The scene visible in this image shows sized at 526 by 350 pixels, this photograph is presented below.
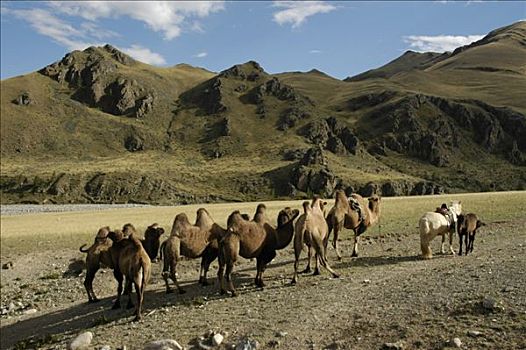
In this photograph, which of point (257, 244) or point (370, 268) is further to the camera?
point (370, 268)

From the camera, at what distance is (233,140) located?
15138 cm

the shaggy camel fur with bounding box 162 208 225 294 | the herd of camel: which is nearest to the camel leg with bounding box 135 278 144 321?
the herd of camel

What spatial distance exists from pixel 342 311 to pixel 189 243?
5318 mm

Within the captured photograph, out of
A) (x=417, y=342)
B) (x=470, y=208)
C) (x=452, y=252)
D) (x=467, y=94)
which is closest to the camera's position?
(x=417, y=342)

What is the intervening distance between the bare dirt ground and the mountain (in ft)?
267

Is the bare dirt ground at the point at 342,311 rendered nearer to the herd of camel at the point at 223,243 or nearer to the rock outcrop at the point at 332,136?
the herd of camel at the point at 223,243

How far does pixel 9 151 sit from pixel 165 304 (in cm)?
13955

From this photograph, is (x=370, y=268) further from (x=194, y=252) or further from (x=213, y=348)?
(x=213, y=348)

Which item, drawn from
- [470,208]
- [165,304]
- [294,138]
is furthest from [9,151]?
[165,304]

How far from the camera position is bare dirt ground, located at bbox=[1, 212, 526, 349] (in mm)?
10047

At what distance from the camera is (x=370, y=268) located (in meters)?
16.1

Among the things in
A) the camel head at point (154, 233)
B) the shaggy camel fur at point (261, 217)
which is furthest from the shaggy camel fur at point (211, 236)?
the camel head at point (154, 233)

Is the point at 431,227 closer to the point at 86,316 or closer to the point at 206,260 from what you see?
the point at 206,260

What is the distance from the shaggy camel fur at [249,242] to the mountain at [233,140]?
8287 centimetres
